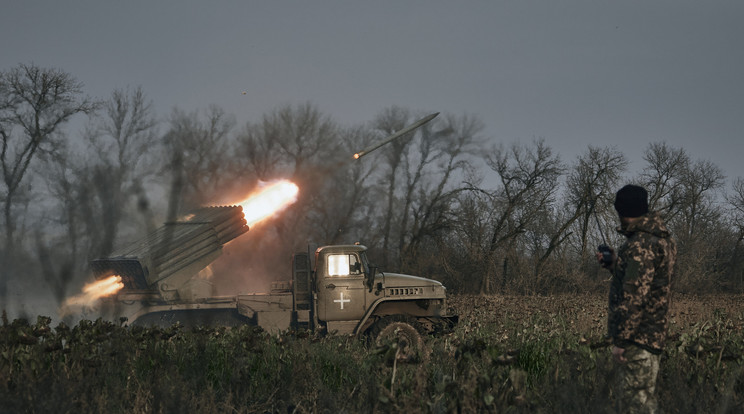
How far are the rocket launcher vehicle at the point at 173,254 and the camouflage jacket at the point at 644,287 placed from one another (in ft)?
34.2

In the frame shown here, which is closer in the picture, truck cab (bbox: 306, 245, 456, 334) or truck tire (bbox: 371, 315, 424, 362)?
truck tire (bbox: 371, 315, 424, 362)

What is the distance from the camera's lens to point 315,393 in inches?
258

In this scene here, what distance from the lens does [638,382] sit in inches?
206

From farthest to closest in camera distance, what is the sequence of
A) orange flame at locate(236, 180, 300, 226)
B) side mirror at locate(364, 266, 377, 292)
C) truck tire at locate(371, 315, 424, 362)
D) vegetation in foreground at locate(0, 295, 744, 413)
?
orange flame at locate(236, 180, 300, 226) → side mirror at locate(364, 266, 377, 292) → truck tire at locate(371, 315, 424, 362) → vegetation in foreground at locate(0, 295, 744, 413)

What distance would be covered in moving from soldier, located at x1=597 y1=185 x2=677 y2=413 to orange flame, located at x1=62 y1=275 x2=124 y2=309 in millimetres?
11218

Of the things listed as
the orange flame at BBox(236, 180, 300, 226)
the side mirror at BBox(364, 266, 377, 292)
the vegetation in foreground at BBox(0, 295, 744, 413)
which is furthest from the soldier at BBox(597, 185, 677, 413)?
the orange flame at BBox(236, 180, 300, 226)

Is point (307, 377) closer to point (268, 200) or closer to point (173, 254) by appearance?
point (173, 254)

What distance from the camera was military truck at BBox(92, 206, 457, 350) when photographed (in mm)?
12562

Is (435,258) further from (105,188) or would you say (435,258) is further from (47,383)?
(47,383)

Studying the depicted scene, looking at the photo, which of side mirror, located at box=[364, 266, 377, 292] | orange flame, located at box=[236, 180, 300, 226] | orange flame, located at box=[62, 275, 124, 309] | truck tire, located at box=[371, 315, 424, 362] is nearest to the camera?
truck tire, located at box=[371, 315, 424, 362]

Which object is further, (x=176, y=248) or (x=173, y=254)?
(x=176, y=248)

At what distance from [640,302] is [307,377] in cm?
385

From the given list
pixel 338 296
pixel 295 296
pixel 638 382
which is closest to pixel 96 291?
pixel 295 296

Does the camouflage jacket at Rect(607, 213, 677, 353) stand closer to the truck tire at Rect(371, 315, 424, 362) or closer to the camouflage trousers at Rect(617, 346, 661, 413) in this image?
the camouflage trousers at Rect(617, 346, 661, 413)
